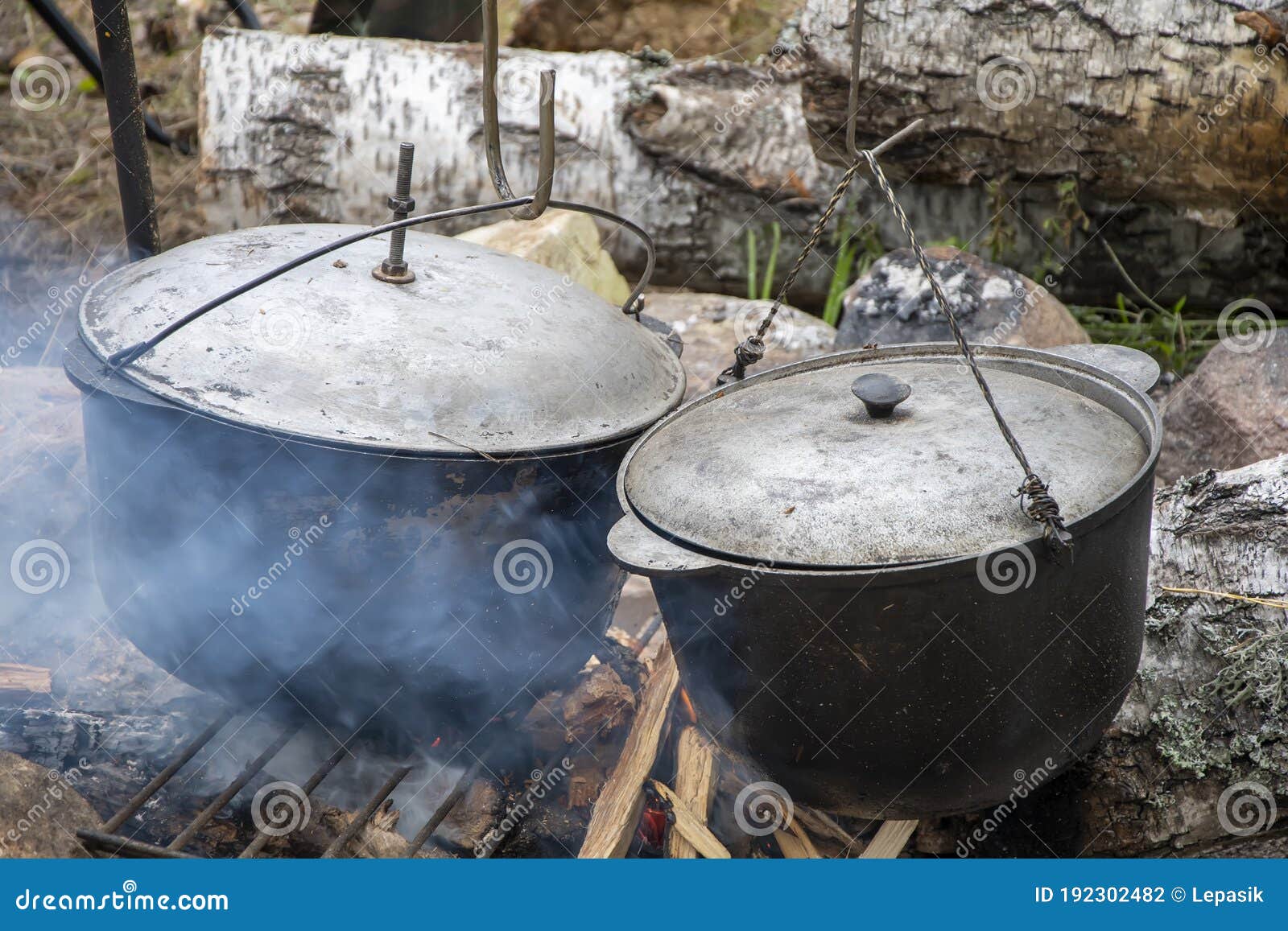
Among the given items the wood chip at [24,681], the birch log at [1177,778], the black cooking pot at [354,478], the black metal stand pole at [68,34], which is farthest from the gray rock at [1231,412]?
the black metal stand pole at [68,34]

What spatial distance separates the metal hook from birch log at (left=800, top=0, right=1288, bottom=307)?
218 cm

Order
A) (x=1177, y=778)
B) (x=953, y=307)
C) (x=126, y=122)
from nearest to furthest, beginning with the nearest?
(x=1177, y=778) < (x=126, y=122) < (x=953, y=307)

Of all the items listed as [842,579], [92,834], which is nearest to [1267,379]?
[842,579]

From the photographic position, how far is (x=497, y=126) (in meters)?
2.56

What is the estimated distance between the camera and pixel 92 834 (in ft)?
7.84

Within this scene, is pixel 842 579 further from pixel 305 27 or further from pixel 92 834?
pixel 305 27

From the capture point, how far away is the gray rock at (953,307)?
416 centimetres

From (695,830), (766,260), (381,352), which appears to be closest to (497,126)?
(381,352)

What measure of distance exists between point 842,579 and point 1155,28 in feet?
10.3

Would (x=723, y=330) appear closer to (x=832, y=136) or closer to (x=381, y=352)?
(x=832, y=136)

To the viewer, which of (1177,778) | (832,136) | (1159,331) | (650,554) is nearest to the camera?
(650,554)

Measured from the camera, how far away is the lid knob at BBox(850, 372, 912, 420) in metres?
2.14

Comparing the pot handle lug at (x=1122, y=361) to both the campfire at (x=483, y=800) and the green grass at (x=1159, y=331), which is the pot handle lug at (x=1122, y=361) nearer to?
the campfire at (x=483, y=800)

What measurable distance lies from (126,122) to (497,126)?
1405mm
